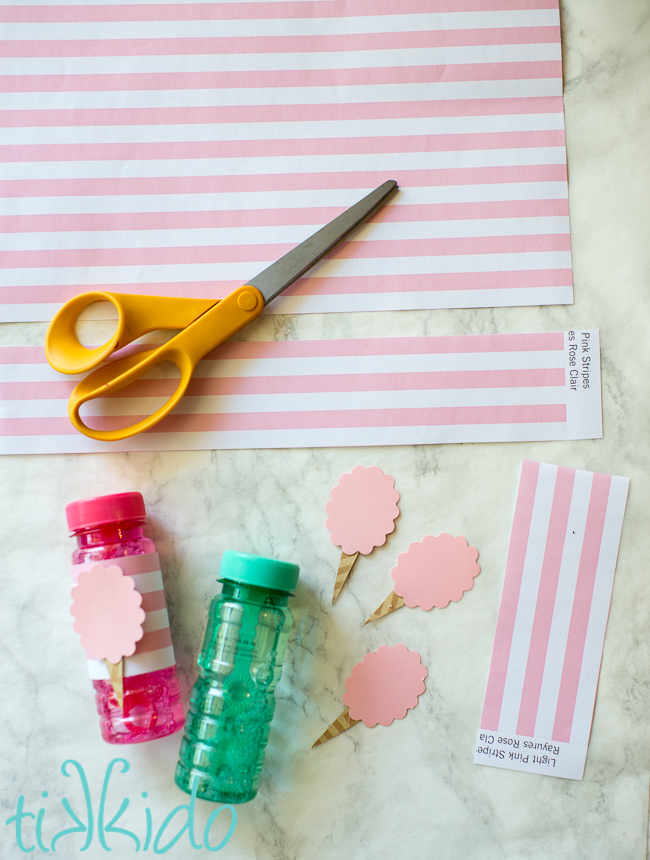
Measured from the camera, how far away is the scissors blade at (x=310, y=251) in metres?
0.60

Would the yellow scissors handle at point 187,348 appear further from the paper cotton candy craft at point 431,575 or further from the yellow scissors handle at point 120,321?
the paper cotton candy craft at point 431,575

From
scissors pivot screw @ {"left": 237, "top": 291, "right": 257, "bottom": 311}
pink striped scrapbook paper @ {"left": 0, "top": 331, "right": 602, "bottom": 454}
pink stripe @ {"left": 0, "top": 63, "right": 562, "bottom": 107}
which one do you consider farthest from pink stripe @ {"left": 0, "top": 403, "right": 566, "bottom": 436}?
pink stripe @ {"left": 0, "top": 63, "right": 562, "bottom": 107}

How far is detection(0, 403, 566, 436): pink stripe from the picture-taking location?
2.04 ft

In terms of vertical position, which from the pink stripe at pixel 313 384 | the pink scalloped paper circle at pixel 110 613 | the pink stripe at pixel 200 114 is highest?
the pink stripe at pixel 200 114

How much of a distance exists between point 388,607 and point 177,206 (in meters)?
0.45

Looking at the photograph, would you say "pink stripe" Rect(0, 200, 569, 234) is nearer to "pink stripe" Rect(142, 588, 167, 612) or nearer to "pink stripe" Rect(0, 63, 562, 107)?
"pink stripe" Rect(0, 63, 562, 107)

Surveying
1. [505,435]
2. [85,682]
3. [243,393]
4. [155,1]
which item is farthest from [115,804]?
[155,1]

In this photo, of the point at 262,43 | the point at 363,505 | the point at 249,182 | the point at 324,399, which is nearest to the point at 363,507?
the point at 363,505

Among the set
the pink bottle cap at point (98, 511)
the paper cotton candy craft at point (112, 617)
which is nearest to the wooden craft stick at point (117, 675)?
the paper cotton candy craft at point (112, 617)

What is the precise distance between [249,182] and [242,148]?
4 cm

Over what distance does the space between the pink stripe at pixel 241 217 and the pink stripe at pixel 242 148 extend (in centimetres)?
6

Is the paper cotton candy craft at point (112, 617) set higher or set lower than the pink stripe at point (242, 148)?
lower

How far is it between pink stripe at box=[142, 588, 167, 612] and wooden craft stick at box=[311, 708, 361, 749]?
0.20 metres

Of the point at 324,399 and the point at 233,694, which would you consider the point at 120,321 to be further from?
the point at 233,694
